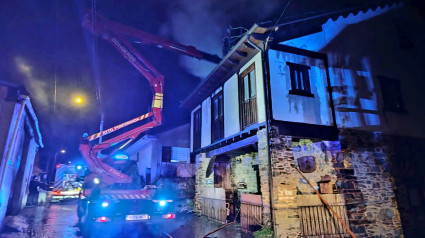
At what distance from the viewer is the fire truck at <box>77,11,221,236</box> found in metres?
9.52

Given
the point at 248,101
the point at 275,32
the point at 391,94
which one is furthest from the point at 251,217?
the point at 391,94

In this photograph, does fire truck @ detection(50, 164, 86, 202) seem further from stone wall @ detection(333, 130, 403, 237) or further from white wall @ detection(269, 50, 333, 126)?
stone wall @ detection(333, 130, 403, 237)

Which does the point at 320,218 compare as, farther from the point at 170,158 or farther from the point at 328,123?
the point at 170,158

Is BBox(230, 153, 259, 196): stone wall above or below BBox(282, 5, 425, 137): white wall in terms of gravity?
below

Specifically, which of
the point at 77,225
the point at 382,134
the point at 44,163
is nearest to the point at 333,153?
the point at 382,134

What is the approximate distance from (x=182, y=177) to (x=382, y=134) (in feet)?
39.6

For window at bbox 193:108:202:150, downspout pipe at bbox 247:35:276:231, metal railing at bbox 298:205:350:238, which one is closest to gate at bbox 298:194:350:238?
metal railing at bbox 298:205:350:238

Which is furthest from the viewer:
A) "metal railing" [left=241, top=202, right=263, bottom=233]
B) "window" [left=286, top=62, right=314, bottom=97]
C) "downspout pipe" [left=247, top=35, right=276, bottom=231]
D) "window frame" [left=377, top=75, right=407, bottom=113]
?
"window frame" [left=377, top=75, right=407, bottom=113]

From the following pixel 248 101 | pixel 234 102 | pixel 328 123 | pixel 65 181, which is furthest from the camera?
pixel 65 181

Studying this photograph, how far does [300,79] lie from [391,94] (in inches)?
199

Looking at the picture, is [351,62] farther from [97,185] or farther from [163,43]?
[97,185]

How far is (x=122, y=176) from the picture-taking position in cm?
1203

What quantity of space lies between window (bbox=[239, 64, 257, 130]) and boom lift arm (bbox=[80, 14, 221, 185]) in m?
4.85

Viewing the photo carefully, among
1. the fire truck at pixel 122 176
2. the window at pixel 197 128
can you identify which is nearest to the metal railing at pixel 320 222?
the fire truck at pixel 122 176
